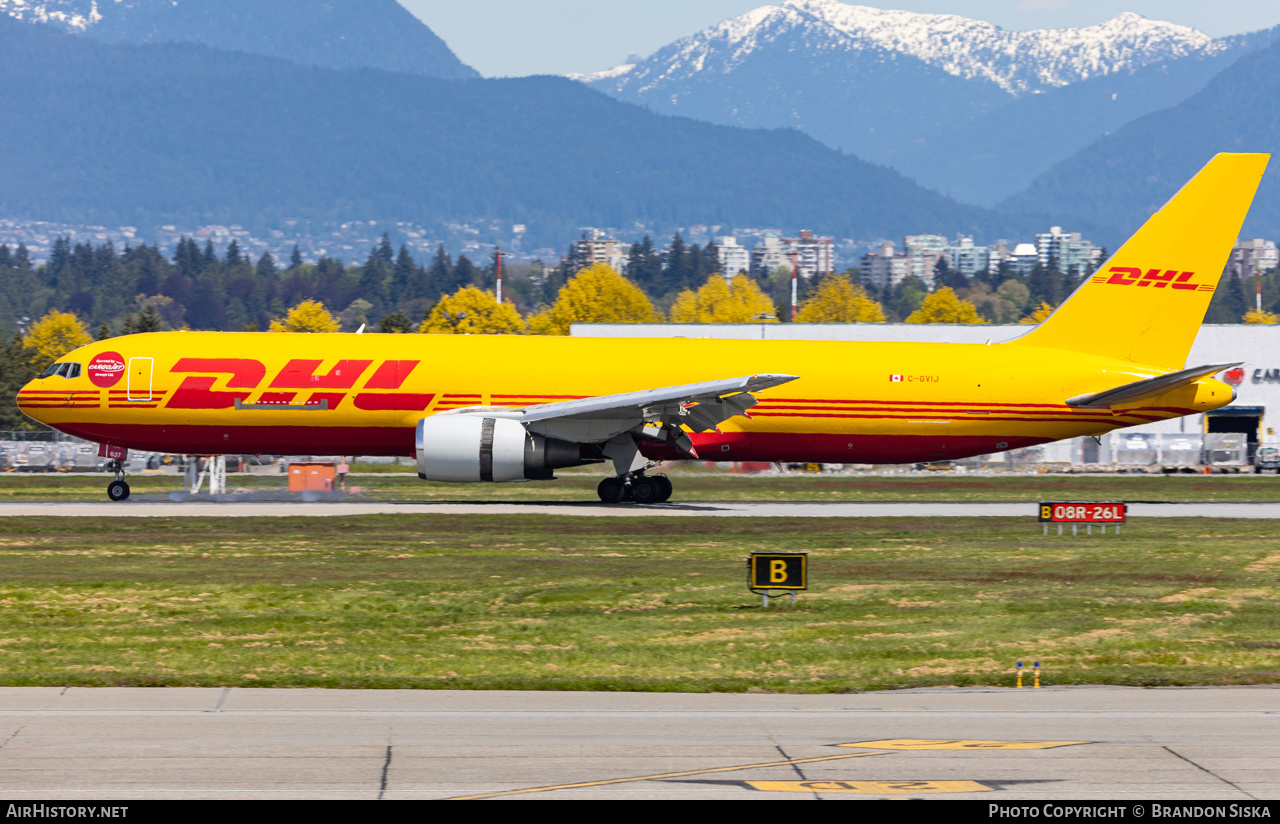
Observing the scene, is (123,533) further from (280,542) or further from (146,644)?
(146,644)

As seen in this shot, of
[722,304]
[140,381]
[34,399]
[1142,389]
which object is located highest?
[722,304]

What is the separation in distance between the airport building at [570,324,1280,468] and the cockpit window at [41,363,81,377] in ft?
120

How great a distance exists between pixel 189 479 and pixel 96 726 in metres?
31.9

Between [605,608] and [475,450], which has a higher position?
[475,450]

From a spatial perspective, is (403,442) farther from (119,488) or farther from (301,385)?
(119,488)

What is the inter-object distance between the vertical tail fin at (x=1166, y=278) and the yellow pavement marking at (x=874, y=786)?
1265 inches

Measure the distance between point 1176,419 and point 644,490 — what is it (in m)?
44.6

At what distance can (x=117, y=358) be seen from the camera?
39.9m

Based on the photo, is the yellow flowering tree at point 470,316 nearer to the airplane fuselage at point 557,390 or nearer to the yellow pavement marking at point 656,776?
the airplane fuselage at point 557,390

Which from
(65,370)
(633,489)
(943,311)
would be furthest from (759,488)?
(943,311)

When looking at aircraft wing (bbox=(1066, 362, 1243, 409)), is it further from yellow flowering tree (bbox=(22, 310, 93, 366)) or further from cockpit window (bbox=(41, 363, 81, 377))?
yellow flowering tree (bbox=(22, 310, 93, 366))

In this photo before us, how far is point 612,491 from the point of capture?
41000 millimetres

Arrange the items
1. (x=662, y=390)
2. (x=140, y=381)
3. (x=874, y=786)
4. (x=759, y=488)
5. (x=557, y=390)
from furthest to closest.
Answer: (x=759, y=488), (x=557, y=390), (x=140, y=381), (x=662, y=390), (x=874, y=786)

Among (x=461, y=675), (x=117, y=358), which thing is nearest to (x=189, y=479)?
(x=117, y=358)
